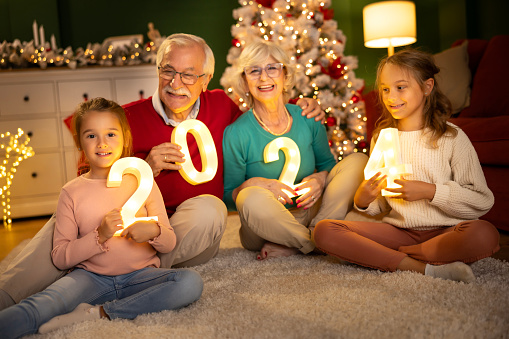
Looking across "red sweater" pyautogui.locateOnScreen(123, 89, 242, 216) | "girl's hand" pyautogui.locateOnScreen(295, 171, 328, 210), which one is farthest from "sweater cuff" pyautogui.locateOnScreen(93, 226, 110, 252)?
"girl's hand" pyautogui.locateOnScreen(295, 171, 328, 210)

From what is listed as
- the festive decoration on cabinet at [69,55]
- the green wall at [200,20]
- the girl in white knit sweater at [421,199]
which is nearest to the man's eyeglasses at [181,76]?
the girl in white knit sweater at [421,199]

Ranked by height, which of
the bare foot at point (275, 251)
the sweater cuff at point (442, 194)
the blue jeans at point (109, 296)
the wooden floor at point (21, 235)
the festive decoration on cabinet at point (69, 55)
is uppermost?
the festive decoration on cabinet at point (69, 55)

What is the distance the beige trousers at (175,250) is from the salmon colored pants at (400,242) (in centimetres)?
49

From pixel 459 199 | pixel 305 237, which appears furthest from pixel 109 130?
pixel 459 199

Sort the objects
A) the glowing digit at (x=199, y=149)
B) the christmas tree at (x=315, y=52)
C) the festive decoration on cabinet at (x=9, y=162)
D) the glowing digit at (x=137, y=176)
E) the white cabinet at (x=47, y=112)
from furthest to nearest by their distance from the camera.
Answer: the christmas tree at (x=315, y=52)
the white cabinet at (x=47, y=112)
the festive decoration on cabinet at (x=9, y=162)
the glowing digit at (x=199, y=149)
the glowing digit at (x=137, y=176)

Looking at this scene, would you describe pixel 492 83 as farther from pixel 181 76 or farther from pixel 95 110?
pixel 95 110

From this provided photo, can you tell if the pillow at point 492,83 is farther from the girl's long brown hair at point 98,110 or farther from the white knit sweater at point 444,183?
the girl's long brown hair at point 98,110

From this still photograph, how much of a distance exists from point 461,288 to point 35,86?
4.10 metres

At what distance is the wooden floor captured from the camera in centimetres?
239

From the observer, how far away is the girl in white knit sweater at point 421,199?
1.86m

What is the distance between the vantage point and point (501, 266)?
196 centimetres

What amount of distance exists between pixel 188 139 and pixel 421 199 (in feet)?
3.82

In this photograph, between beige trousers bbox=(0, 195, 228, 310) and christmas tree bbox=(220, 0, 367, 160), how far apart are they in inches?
102

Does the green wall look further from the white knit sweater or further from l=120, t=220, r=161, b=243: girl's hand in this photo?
l=120, t=220, r=161, b=243: girl's hand
